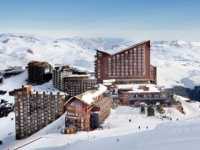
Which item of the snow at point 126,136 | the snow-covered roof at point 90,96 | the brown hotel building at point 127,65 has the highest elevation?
the brown hotel building at point 127,65

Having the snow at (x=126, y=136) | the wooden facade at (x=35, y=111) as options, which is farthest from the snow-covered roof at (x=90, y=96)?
the wooden facade at (x=35, y=111)

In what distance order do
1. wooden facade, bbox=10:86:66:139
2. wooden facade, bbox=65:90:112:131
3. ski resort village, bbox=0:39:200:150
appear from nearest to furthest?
1. ski resort village, bbox=0:39:200:150
2. wooden facade, bbox=65:90:112:131
3. wooden facade, bbox=10:86:66:139

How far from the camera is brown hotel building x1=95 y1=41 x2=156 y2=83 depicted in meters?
174

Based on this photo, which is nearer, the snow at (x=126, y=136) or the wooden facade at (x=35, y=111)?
the snow at (x=126, y=136)

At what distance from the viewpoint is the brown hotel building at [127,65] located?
173750mm

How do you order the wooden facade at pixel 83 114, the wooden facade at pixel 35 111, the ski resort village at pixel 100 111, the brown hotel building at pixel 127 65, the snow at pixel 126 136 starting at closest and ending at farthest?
the snow at pixel 126 136 → the ski resort village at pixel 100 111 → the wooden facade at pixel 83 114 → the wooden facade at pixel 35 111 → the brown hotel building at pixel 127 65

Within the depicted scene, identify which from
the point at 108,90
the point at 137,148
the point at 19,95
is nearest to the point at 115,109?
the point at 108,90

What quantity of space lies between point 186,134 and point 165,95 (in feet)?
168

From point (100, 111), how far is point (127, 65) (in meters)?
65.9

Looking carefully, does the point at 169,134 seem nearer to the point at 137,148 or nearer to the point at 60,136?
the point at 137,148

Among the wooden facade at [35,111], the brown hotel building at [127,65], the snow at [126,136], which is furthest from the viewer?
the brown hotel building at [127,65]

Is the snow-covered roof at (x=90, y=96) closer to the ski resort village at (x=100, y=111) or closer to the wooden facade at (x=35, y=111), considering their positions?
the ski resort village at (x=100, y=111)

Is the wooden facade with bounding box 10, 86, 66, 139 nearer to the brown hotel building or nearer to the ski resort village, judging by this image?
the ski resort village

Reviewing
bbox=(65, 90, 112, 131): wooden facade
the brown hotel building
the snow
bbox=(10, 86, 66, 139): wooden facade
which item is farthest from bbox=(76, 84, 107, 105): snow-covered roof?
the brown hotel building
